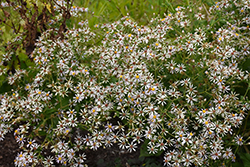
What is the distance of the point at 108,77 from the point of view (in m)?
3.08

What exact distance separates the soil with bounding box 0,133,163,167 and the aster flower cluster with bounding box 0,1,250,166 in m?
0.21

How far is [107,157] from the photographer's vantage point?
3395 mm

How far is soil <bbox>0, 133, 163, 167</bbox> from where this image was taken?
3221 mm

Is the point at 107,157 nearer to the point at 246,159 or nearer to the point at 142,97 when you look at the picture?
the point at 142,97

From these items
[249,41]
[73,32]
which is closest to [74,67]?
[73,32]

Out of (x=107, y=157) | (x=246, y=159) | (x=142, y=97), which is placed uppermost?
(x=142, y=97)

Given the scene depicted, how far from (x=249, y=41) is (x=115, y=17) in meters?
2.94

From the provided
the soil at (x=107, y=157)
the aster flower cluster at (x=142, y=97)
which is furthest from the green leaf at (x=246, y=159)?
the soil at (x=107, y=157)

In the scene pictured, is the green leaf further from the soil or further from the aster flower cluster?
the soil

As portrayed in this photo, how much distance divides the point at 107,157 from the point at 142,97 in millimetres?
1180

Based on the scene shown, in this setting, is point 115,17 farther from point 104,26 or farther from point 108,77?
point 108,77

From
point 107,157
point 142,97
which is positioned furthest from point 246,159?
point 107,157

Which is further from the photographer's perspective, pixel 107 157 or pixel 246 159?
pixel 107 157

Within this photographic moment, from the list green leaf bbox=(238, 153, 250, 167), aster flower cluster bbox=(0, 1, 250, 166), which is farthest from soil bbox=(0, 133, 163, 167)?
green leaf bbox=(238, 153, 250, 167)
